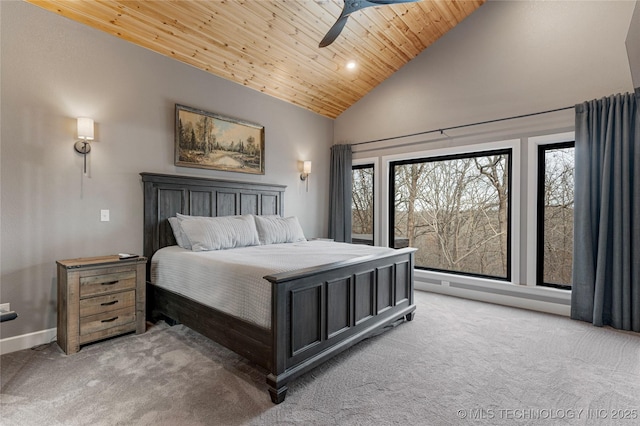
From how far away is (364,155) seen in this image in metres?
5.30

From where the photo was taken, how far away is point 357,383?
211 cm

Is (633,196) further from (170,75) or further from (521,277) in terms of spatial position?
(170,75)

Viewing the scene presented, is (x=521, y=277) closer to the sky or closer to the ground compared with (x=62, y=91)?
closer to the ground

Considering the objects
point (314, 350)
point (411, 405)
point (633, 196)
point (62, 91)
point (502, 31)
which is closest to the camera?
point (411, 405)

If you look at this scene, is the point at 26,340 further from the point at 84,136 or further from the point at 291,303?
the point at 291,303

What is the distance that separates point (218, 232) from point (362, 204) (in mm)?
2968

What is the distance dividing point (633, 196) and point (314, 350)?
3.43 m

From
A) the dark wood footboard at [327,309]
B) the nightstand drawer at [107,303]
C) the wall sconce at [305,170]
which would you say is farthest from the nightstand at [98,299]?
the wall sconce at [305,170]

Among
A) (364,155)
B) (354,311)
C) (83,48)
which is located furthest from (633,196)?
(83,48)

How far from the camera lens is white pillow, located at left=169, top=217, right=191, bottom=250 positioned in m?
3.18

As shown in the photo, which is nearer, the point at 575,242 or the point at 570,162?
the point at 575,242

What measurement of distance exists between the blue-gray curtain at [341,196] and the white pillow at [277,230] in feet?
4.29

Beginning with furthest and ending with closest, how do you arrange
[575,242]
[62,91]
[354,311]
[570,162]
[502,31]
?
[502,31], [570,162], [575,242], [62,91], [354,311]

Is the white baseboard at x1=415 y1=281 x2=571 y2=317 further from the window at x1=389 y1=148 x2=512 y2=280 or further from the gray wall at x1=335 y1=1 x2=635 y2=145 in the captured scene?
the gray wall at x1=335 y1=1 x2=635 y2=145
